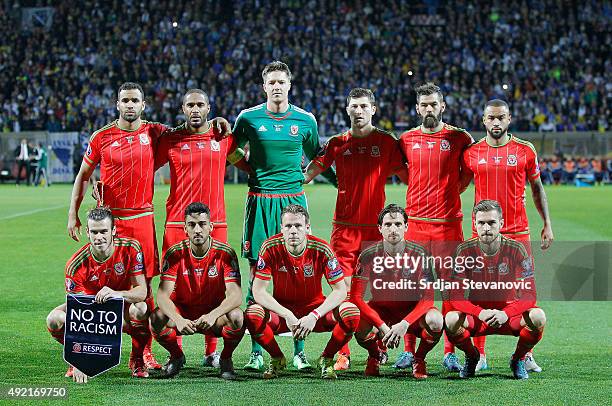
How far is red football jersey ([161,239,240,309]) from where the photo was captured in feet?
22.9

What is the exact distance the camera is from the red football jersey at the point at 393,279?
7.05 meters

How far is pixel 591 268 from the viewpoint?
492 inches

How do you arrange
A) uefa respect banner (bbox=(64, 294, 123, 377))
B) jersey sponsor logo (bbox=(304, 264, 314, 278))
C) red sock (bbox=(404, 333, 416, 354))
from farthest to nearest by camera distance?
1. red sock (bbox=(404, 333, 416, 354))
2. jersey sponsor logo (bbox=(304, 264, 314, 278))
3. uefa respect banner (bbox=(64, 294, 123, 377))

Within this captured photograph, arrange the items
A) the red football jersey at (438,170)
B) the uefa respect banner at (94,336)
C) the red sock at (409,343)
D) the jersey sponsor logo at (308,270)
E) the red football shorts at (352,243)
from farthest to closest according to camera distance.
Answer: the red football shorts at (352,243) < the red football jersey at (438,170) < the red sock at (409,343) < the jersey sponsor logo at (308,270) < the uefa respect banner at (94,336)

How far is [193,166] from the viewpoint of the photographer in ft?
24.6

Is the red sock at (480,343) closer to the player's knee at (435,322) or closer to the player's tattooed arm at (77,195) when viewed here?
the player's knee at (435,322)

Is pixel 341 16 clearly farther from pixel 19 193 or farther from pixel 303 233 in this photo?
pixel 303 233

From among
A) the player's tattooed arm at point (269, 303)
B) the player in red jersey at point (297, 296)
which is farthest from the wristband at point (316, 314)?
the player's tattooed arm at point (269, 303)

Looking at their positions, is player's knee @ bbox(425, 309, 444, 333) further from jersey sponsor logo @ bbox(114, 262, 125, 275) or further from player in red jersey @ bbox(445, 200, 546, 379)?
jersey sponsor logo @ bbox(114, 262, 125, 275)

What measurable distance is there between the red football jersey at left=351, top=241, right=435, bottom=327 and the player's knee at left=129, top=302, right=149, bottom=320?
148 cm

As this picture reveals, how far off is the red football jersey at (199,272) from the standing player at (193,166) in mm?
498

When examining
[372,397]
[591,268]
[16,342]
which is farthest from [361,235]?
[591,268]

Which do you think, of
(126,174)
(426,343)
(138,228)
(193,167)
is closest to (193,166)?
(193,167)

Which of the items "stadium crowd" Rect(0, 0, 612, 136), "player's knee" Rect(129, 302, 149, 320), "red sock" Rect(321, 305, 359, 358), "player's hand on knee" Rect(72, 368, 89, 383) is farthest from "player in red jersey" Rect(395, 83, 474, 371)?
"stadium crowd" Rect(0, 0, 612, 136)
